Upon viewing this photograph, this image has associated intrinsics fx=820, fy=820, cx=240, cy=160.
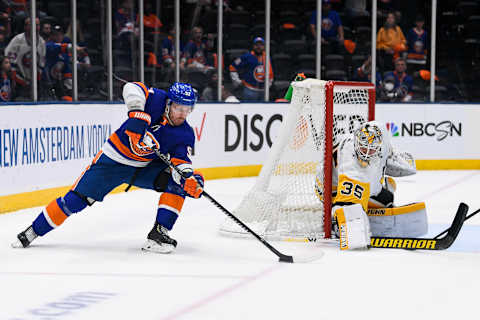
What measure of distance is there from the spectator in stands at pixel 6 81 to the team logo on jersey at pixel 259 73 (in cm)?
338

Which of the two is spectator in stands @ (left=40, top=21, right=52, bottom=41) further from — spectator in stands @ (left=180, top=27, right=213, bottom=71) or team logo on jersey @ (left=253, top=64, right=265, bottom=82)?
team logo on jersey @ (left=253, top=64, right=265, bottom=82)

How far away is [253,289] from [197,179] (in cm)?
96

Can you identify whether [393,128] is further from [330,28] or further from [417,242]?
[417,242]

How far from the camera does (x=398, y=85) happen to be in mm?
9961

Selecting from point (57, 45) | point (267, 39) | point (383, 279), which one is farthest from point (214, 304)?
point (267, 39)

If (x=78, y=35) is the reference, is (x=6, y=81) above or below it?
below

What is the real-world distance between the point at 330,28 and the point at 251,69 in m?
1.25

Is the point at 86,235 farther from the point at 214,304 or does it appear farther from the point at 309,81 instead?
the point at 214,304

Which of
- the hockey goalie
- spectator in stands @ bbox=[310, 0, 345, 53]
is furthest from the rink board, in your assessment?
the hockey goalie

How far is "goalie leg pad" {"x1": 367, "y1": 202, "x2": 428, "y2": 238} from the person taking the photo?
4.66 m

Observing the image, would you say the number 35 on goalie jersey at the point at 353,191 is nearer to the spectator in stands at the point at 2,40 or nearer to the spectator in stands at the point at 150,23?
the spectator in stands at the point at 2,40

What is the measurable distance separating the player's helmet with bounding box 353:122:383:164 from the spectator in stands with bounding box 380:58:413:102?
5.49 meters

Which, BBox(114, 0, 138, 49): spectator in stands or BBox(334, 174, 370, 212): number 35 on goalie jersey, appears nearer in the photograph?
BBox(334, 174, 370, 212): number 35 on goalie jersey

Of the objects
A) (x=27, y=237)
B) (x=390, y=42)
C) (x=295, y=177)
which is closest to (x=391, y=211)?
(x=295, y=177)
